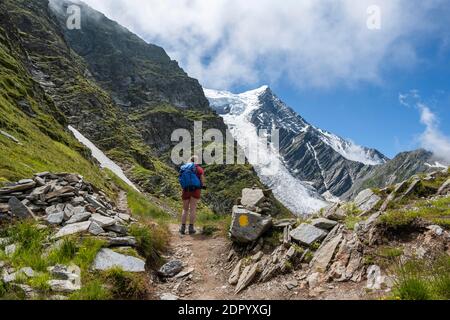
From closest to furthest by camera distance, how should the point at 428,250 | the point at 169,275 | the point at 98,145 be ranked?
the point at 428,250 → the point at 169,275 → the point at 98,145

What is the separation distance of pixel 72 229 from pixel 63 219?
1.25 metres

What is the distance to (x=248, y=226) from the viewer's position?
14070 mm

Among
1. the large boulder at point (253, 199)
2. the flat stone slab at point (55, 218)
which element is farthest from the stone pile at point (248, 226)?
the flat stone slab at point (55, 218)

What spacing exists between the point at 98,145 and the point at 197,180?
329 feet

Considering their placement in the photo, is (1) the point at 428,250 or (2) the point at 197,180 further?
(2) the point at 197,180

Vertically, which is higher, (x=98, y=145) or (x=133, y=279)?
(x=98, y=145)

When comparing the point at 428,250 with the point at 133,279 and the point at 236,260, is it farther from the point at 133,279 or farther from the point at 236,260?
the point at 133,279

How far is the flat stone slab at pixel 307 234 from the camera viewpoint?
491 inches

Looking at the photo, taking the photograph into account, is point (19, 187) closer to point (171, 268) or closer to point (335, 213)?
point (171, 268)

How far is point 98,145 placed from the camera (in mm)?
111750

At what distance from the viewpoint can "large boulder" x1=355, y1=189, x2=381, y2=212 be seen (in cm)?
1529

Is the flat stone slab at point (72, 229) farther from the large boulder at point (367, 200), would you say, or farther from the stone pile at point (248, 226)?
the large boulder at point (367, 200)

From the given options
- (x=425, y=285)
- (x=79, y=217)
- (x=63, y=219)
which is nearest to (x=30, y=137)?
(x=63, y=219)
